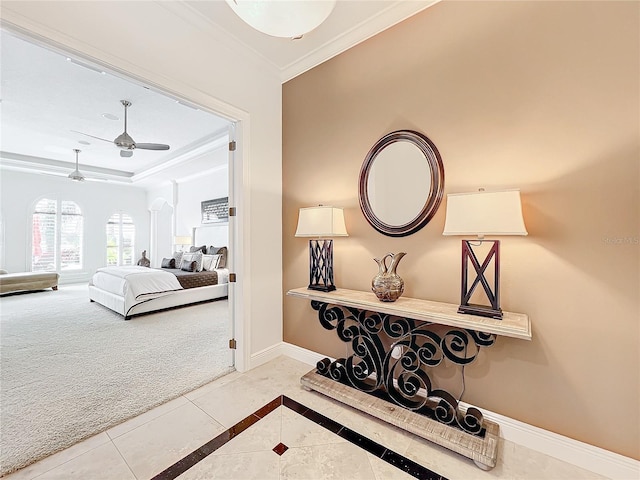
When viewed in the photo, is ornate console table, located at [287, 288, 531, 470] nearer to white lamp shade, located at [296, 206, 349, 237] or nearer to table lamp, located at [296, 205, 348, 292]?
table lamp, located at [296, 205, 348, 292]

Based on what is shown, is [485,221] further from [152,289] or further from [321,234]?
[152,289]

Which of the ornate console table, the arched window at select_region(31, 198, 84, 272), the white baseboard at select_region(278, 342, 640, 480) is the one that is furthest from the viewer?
the arched window at select_region(31, 198, 84, 272)

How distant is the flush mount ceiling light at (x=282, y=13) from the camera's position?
1.19 m

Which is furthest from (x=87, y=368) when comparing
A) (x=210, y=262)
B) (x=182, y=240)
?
(x=182, y=240)

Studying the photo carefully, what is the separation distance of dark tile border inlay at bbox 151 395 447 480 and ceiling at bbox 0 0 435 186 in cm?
238

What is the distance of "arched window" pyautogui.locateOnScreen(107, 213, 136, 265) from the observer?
8.45 metres

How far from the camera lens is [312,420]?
6.04ft

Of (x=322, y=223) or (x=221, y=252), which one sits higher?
(x=322, y=223)

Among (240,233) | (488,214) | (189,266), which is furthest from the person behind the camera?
(189,266)

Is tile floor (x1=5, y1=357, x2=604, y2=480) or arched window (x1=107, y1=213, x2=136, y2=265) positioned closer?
tile floor (x1=5, y1=357, x2=604, y2=480)

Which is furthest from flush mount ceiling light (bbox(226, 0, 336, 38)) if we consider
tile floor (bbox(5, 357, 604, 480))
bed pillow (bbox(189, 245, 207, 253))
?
bed pillow (bbox(189, 245, 207, 253))

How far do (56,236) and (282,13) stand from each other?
9420 mm

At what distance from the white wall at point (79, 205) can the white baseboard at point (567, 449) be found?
9907 millimetres

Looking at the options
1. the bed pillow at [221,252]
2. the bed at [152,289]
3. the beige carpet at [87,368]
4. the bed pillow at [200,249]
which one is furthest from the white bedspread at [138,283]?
the bed pillow at [200,249]
